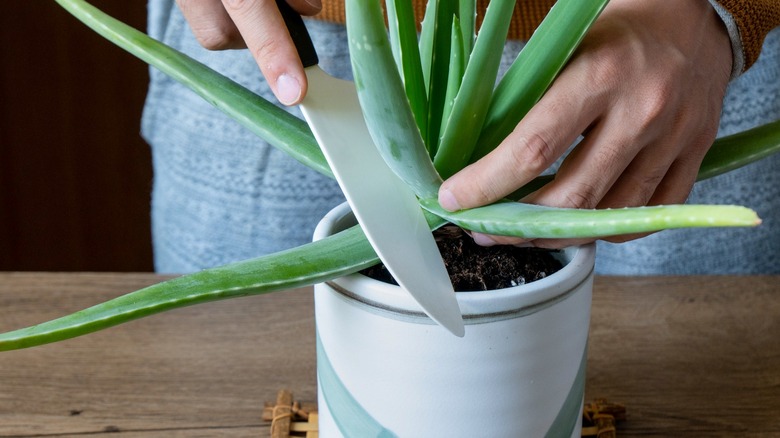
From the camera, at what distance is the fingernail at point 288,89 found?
36 cm

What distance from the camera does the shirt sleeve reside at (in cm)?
46

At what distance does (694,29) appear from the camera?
45 cm

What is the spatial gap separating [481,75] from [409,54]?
4cm

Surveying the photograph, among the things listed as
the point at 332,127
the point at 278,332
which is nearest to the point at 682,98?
the point at 332,127

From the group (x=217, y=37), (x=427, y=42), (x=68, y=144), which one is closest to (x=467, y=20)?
(x=427, y=42)

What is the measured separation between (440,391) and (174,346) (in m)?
0.27

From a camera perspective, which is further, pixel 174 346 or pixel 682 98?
pixel 174 346

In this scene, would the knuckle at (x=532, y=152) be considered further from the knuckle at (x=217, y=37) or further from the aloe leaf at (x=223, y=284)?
the knuckle at (x=217, y=37)

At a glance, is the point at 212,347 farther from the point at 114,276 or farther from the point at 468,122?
the point at 468,122

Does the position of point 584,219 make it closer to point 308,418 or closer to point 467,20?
point 467,20

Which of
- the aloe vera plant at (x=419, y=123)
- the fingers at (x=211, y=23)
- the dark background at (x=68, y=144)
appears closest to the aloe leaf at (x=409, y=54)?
the aloe vera plant at (x=419, y=123)

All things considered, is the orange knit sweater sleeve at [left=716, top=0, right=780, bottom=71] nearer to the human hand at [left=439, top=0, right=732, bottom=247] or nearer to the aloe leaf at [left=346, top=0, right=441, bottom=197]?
the human hand at [left=439, top=0, right=732, bottom=247]

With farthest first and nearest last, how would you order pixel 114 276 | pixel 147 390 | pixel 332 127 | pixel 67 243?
pixel 67 243 → pixel 114 276 → pixel 147 390 → pixel 332 127

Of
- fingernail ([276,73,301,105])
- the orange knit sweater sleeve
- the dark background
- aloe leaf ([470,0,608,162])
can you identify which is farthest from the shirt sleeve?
the dark background
